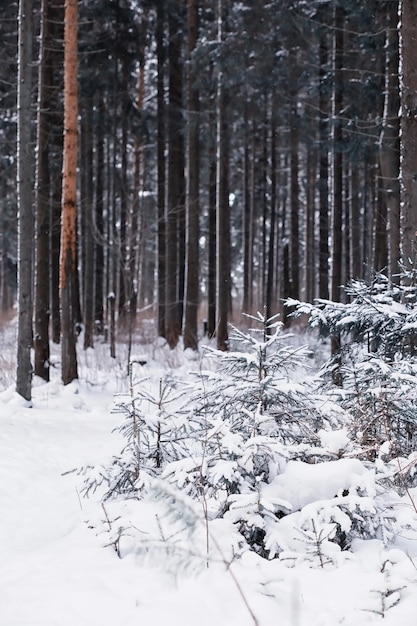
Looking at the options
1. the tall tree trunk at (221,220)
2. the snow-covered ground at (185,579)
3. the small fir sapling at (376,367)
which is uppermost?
the tall tree trunk at (221,220)

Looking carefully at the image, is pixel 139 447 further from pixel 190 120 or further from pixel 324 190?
pixel 324 190

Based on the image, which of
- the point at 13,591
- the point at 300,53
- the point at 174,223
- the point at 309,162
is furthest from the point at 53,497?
the point at 309,162

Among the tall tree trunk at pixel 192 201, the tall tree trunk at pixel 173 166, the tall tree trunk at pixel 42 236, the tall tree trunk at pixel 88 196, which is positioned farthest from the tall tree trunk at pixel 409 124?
the tall tree trunk at pixel 88 196

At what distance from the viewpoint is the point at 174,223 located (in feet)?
57.4

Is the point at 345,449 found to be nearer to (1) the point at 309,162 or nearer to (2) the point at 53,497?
(2) the point at 53,497

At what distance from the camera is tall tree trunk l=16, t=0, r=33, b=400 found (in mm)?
8312

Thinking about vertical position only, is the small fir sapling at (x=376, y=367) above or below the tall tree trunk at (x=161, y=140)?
below

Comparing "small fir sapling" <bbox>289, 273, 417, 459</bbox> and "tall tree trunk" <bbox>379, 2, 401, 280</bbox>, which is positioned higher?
"tall tree trunk" <bbox>379, 2, 401, 280</bbox>

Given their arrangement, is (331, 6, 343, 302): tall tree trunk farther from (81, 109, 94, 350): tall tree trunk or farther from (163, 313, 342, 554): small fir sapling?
(163, 313, 342, 554): small fir sapling

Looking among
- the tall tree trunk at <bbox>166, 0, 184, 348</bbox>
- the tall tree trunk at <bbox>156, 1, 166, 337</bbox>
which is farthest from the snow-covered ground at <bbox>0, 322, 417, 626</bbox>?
the tall tree trunk at <bbox>156, 1, 166, 337</bbox>

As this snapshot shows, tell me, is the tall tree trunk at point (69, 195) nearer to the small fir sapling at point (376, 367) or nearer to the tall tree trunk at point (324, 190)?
the small fir sapling at point (376, 367)

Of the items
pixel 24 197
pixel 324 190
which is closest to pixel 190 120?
pixel 324 190

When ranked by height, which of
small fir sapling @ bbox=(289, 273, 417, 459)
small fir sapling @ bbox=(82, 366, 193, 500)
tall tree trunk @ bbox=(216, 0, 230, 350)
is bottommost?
small fir sapling @ bbox=(82, 366, 193, 500)

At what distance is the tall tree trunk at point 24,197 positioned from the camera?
27.3 feet
